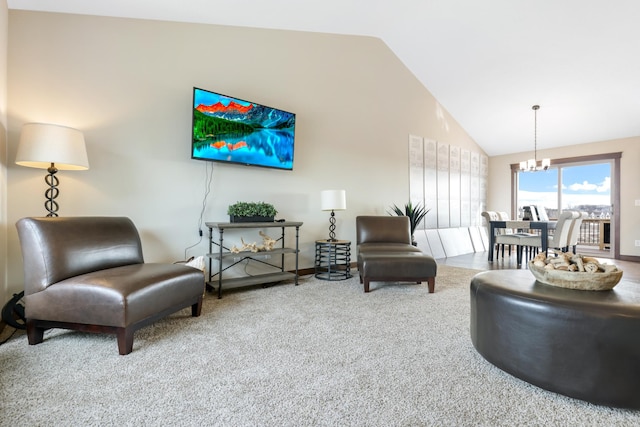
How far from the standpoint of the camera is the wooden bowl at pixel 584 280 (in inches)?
57.9

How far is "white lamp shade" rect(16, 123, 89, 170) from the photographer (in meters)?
2.16

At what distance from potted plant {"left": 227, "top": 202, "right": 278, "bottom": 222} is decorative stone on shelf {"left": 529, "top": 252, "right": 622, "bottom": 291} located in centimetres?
252

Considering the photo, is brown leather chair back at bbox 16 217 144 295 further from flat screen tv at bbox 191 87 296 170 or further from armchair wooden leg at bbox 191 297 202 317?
flat screen tv at bbox 191 87 296 170

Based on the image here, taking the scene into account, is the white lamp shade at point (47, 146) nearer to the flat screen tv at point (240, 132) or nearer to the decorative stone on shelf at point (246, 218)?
the flat screen tv at point (240, 132)

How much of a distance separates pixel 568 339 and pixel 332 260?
309 cm

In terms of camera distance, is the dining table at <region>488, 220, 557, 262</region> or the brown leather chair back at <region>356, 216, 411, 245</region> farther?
the dining table at <region>488, 220, 557, 262</region>

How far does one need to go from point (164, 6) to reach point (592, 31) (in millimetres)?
5084

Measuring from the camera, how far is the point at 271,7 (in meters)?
→ 3.41

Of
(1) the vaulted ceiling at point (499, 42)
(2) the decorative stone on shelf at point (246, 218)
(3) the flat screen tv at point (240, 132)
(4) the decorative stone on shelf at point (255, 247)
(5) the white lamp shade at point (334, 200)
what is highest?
(1) the vaulted ceiling at point (499, 42)

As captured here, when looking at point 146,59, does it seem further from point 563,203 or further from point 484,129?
point 563,203

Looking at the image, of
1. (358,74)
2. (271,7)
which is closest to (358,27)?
(358,74)

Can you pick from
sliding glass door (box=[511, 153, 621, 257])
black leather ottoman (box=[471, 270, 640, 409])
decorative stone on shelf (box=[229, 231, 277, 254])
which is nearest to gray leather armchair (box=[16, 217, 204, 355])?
decorative stone on shelf (box=[229, 231, 277, 254])

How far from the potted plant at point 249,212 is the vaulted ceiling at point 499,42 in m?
2.07

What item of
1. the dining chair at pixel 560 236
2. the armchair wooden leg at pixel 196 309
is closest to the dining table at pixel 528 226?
the dining chair at pixel 560 236
